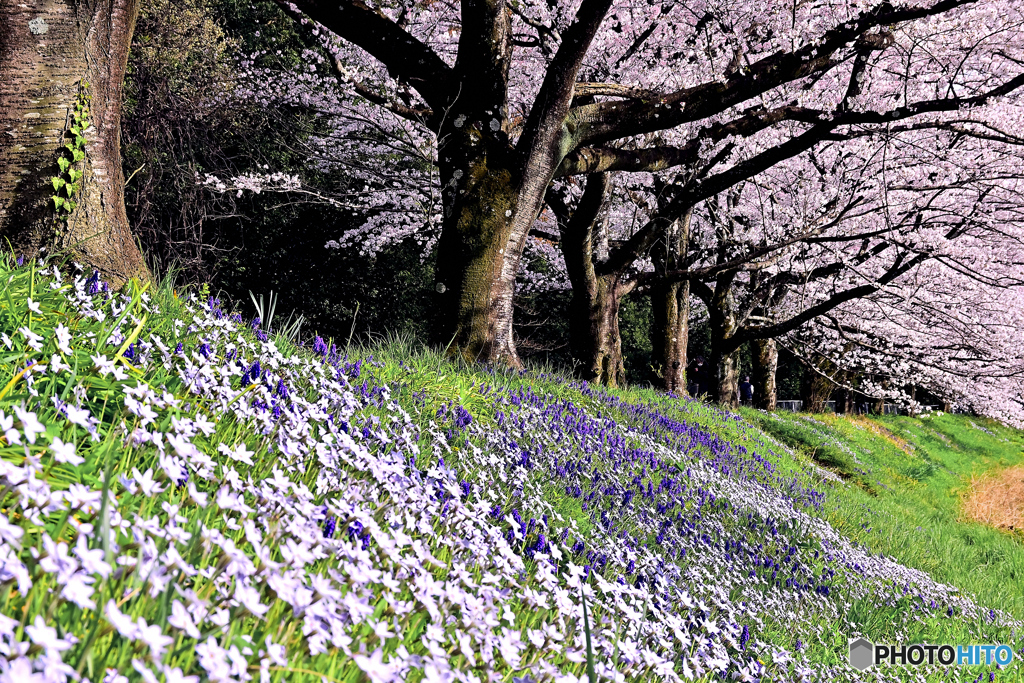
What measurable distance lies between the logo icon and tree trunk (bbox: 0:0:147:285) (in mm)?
5013

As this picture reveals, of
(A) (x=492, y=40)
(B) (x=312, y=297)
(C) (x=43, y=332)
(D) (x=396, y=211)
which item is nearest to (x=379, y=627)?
(C) (x=43, y=332)

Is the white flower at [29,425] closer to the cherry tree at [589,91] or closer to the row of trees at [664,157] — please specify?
the row of trees at [664,157]

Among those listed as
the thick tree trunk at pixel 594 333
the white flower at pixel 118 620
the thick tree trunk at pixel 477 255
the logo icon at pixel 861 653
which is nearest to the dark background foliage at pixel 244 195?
the thick tree trunk at pixel 594 333

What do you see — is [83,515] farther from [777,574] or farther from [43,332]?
[777,574]

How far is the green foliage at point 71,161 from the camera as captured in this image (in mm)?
4508

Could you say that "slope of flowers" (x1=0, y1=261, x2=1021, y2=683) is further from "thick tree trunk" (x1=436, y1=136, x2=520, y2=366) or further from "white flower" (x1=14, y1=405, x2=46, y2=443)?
"thick tree trunk" (x1=436, y1=136, x2=520, y2=366)

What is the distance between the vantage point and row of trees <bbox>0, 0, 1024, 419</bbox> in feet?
25.0

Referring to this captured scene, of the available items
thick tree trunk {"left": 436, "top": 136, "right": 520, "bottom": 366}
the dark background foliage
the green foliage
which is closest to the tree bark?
the dark background foliage

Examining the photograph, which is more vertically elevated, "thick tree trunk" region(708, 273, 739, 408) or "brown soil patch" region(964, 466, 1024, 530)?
"thick tree trunk" region(708, 273, 739, 408)

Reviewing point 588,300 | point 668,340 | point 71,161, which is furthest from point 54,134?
point 668,340

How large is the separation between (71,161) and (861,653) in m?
5.94

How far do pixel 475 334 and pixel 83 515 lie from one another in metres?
5.96

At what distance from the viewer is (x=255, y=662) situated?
1.46m

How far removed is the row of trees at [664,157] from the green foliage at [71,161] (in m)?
0.06
